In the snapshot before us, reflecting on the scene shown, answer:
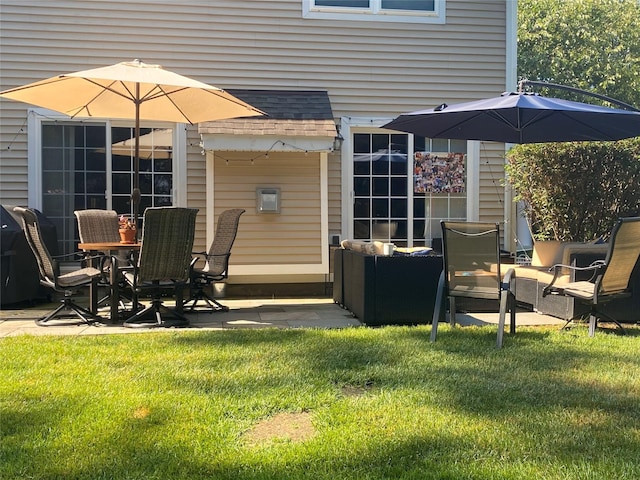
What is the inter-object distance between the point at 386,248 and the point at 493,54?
464cm

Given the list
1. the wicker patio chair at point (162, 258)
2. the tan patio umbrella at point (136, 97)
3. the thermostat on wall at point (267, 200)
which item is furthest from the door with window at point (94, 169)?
the wicker patio chair at point (162, 258)

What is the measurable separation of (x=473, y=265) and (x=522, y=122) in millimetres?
2486

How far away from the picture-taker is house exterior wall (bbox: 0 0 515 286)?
7656 millimetres

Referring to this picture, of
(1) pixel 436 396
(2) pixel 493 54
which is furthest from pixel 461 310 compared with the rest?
(2) pixel 493 54

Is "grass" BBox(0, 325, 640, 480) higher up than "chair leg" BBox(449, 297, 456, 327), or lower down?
lower down

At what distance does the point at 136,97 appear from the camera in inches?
242

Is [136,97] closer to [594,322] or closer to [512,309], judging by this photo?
[512,309]

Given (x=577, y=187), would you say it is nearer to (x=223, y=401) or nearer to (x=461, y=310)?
(x=461, y=310)

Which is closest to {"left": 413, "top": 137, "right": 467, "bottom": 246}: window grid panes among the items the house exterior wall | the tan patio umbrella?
the house exterior wall

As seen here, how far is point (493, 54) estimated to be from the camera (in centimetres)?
862

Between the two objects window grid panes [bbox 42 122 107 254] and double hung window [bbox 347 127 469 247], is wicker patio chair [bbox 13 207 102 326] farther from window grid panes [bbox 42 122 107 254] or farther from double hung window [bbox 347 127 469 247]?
double hung window [bbox 347 127 469 247]

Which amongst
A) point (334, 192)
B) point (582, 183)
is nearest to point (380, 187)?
point (334, 192)

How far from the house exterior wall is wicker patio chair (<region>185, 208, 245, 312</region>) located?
98 cm

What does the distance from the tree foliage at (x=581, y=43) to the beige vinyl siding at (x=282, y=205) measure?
1562 cm
